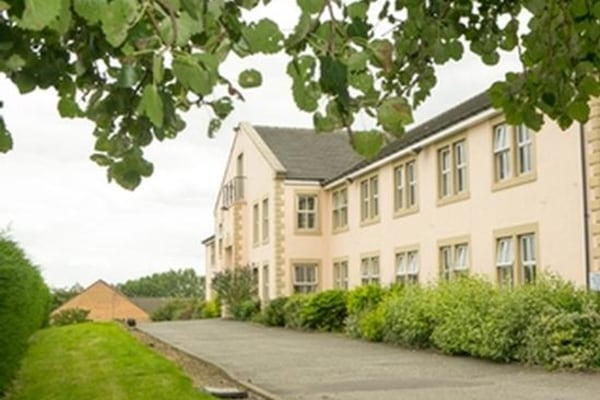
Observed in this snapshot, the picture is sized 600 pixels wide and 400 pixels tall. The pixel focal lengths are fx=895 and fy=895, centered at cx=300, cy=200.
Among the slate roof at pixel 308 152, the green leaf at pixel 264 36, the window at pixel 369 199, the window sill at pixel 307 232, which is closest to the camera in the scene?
the green leaf at pixel 264 36

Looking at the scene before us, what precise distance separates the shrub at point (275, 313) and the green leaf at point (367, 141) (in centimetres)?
2667

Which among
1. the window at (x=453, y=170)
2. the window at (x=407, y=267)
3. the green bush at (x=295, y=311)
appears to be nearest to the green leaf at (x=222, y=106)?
the window at (x=453, y=170)

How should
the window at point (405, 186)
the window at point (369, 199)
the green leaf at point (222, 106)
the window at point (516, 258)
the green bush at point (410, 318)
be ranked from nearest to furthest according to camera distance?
the green leaf at point (222, 106), the green bush at point (410, 318), the window at point (516, 258), the window at point (405, 186), the window at point (369, 199)

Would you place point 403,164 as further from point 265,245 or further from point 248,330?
point 265,245

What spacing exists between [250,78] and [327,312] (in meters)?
23.7

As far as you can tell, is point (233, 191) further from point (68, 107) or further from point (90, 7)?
point (90, 7)

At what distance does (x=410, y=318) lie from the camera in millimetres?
18516

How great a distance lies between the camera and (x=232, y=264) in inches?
1588

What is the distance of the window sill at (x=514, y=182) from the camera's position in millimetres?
18828

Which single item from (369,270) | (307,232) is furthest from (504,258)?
(307,232)

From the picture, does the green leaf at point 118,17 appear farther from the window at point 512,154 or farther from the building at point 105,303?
the building at point 105,303

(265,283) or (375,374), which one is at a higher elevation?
(265,283)

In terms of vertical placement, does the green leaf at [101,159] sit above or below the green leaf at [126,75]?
below

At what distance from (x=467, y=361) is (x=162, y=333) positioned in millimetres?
11592
